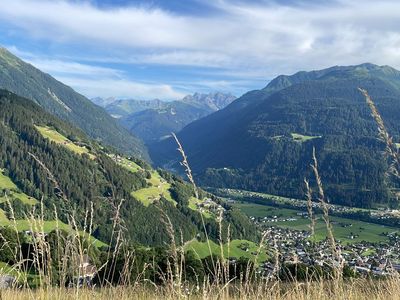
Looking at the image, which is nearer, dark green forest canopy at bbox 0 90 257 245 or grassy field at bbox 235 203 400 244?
dark green forest canopy at bbox 0 90 257 245

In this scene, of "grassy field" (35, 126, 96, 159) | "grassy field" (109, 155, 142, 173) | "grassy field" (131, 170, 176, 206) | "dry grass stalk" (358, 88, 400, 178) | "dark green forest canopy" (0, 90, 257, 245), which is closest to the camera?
"dry grass stalk" (358, 88, 400, 178)

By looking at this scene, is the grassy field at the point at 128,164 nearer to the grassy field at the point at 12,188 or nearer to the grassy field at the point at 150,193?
the grassy field at the point at 150,193

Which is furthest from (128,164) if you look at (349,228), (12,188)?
(349,228)

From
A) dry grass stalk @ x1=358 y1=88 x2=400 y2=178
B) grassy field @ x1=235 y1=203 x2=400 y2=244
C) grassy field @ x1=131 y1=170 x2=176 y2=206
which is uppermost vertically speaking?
dry grass stalk @ x1=358 y1=88 x2=400 y2=178

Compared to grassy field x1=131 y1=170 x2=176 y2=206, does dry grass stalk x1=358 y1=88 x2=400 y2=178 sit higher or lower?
higher

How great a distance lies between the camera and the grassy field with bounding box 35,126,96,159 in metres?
183

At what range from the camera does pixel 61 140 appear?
189750mm

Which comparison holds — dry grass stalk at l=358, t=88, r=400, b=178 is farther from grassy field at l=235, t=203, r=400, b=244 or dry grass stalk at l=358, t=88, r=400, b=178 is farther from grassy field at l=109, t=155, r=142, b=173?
grassy field at l=109, t=155, r=142, b=173

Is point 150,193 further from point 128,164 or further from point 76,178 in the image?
point 128,164

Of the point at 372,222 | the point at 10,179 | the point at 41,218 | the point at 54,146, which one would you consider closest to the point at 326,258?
the point at 41,218

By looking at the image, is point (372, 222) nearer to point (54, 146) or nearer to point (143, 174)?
point (143, 174)

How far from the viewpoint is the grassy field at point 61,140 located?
601ft

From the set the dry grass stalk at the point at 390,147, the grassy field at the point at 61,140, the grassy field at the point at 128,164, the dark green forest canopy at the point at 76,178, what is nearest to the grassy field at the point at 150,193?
the dark green forest canopy at the point at 76,178

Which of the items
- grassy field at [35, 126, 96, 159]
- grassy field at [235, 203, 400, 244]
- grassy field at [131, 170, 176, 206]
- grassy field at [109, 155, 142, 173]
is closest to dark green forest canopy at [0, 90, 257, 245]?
grassy field at [131, 170, 176, 206]
